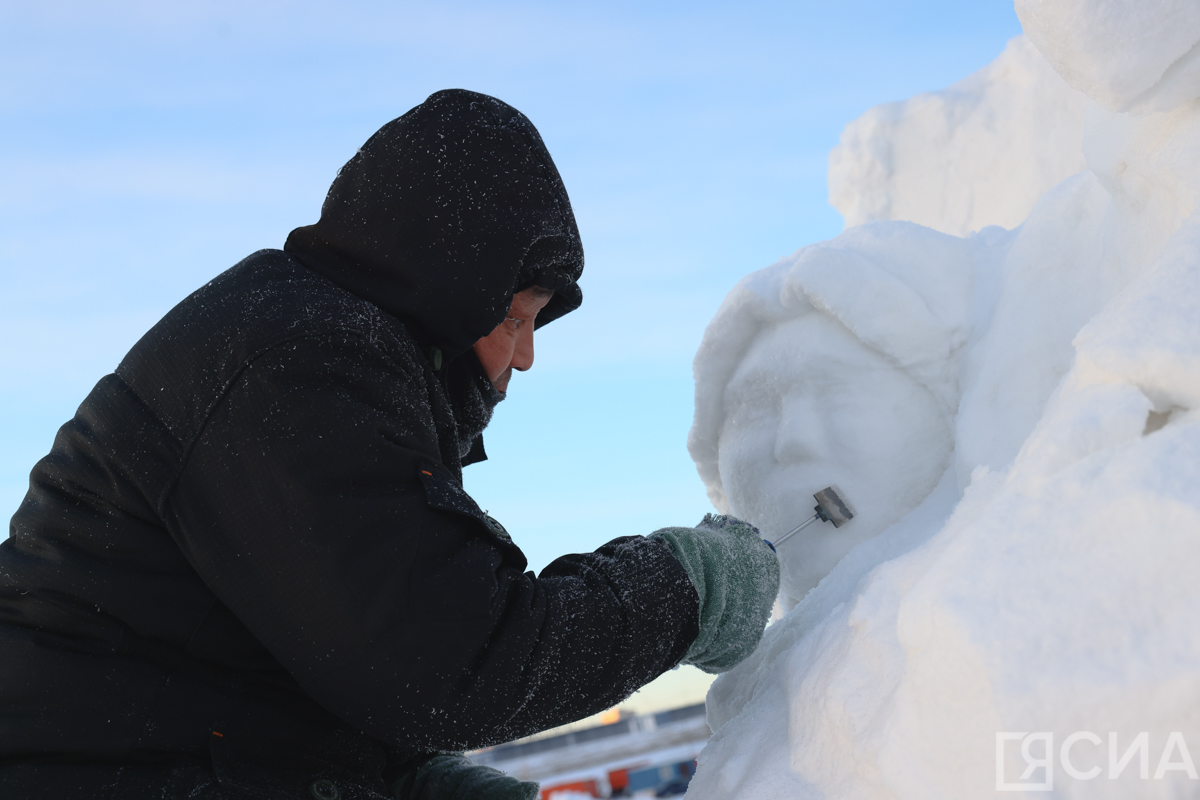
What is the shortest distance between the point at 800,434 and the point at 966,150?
2.05 metres

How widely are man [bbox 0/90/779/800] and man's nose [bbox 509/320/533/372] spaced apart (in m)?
0.24

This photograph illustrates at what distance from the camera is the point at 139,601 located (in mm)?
985

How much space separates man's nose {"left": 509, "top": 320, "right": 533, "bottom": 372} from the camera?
141 cm

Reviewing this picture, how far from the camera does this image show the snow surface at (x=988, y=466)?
0.69 metres

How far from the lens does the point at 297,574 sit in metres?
0.92

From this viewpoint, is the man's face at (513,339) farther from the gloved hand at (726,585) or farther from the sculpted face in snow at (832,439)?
the sculpted face in snow at (832,439)

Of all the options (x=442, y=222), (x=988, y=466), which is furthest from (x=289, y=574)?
(x=988, y=466)

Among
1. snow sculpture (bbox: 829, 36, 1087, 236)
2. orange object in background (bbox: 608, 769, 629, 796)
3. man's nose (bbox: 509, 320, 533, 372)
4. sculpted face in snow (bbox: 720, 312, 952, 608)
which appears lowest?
orange object in background (bbox: 608, 769, 629, 796)

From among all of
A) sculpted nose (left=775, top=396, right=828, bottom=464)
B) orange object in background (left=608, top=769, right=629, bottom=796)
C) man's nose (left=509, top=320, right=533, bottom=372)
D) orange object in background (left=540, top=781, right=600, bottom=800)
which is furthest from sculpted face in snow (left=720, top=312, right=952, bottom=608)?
orange object in background (left=608, top=769, right=629, bottom=796)

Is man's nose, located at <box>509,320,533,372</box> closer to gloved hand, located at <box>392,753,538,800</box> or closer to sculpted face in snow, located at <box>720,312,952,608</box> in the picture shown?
sculpted face in snow, located at <box>720,312,952,608</box>

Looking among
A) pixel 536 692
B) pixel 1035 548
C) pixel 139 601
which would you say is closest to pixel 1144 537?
pixel 1035 548

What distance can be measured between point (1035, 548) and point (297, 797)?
2.53 ft

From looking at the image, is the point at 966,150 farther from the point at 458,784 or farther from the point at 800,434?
the point at 458,784

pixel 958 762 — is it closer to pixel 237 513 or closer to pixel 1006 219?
pixel 237 513
